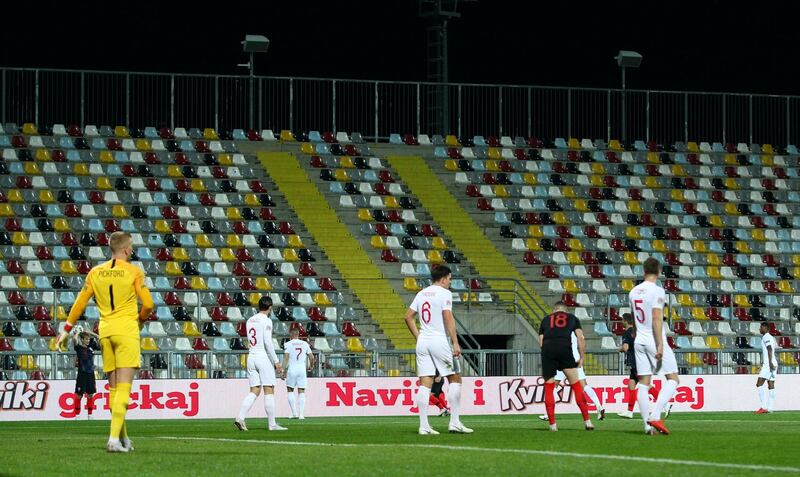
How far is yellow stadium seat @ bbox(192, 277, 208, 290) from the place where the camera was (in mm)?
36750

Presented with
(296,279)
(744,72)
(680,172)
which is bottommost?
(296,279)

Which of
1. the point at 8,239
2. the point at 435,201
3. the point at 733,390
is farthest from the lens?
the point at 435,201

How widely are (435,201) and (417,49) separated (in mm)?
6882

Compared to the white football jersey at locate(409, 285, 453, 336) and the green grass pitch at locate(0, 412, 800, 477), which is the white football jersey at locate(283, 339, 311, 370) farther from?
the white football jersey at locate(409, 285, 453, 336)

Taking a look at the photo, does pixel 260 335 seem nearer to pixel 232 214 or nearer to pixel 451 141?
pixel 232 214

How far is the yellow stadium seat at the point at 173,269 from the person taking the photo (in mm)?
36938

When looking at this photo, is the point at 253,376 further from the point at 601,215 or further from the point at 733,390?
the point at 601,215

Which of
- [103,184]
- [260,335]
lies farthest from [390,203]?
[260,335]

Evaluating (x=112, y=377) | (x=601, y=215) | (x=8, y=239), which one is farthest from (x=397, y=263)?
(x=112, y=377)

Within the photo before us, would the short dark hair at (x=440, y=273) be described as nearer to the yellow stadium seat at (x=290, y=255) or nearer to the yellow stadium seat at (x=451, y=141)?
the yellow stadium seat at (x=290, y=255)

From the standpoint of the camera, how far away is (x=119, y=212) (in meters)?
38.8

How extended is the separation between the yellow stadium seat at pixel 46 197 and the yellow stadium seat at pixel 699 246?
59.2 feet

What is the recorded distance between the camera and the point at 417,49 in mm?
48250

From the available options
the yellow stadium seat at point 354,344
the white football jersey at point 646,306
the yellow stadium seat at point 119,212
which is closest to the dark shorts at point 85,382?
the yellow stadium seat at point 354,344
